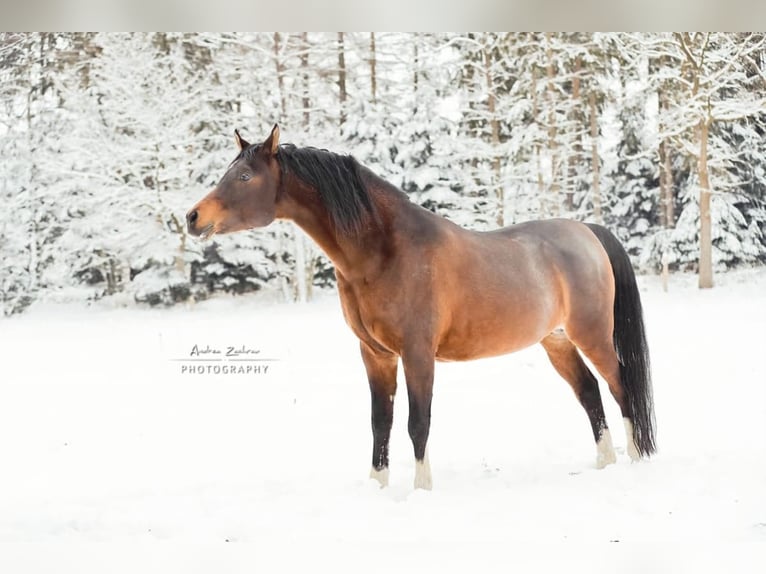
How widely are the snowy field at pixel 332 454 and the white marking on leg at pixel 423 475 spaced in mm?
31

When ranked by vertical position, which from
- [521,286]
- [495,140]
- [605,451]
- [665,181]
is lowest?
[605,451]

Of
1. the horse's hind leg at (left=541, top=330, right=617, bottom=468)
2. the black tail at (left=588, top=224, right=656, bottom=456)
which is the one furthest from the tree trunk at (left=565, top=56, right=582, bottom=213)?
the horse's hind leg at (left=541, top=330, right=617, bottom=468)

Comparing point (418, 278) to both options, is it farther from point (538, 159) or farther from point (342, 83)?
point (342, 83)

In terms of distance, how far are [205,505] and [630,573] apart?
65.0 inches

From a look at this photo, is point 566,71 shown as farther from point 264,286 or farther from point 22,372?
point 22,372

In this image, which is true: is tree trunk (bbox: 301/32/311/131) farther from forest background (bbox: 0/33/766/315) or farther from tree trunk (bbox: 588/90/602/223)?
tree trunk (bbox: 588/90/602/223)

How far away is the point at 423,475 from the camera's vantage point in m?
2.63

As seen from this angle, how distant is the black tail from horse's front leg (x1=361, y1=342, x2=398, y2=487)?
104 cm

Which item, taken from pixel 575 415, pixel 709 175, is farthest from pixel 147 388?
pixel 709 175

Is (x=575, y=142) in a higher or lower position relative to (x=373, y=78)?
lower

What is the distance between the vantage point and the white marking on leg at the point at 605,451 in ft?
9.82

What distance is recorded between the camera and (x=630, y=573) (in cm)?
259

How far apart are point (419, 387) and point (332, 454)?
0.75m

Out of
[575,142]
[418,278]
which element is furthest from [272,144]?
[575,142]
